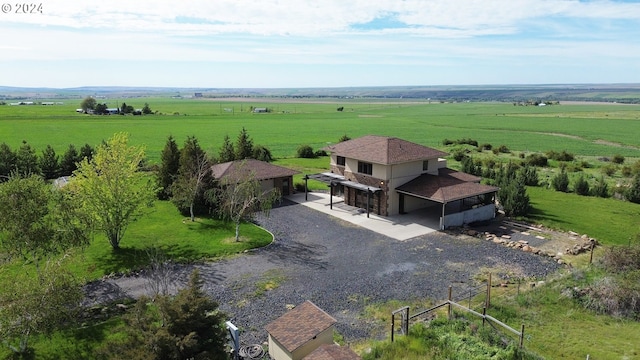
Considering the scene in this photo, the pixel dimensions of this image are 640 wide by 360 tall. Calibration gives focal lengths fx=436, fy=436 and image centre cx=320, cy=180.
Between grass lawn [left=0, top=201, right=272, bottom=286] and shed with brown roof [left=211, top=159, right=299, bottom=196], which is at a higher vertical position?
shed with brown roof [left=211, top=159, right=299, bottom=196]

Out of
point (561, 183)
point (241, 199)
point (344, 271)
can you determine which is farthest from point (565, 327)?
point (561, 183)

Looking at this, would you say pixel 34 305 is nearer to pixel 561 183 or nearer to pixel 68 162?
pixel 68 162

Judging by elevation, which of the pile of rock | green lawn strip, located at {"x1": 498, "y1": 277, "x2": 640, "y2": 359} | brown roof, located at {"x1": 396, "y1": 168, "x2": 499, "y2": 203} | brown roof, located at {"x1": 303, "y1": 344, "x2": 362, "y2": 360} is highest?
brown roof, located at {"x1": 396, "y1": 168, "x2": 499, "y2": 203}

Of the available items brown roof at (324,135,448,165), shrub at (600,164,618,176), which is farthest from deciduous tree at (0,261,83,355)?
shrub at (600,164,618,176)

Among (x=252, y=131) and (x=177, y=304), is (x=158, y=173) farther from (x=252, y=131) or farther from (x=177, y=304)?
(x=252, y=131)

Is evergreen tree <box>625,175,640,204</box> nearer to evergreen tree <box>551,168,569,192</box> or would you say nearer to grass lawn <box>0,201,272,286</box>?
evergreen tree <box>551,168,569,192</box>

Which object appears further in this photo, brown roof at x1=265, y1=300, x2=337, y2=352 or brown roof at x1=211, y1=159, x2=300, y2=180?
brown roof at x1=211, y1=159, x2=300, y2=180

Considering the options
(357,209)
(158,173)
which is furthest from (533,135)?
(158,173)

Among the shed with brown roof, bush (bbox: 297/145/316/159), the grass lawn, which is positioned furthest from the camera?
bush (bbox: 297/145/316/159)
